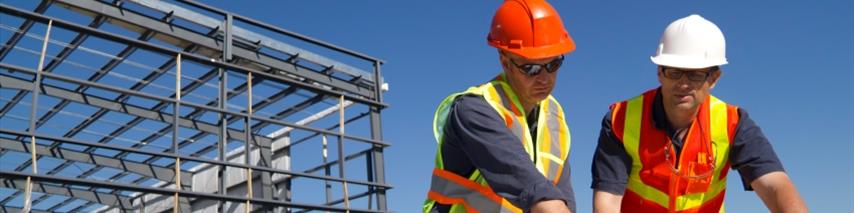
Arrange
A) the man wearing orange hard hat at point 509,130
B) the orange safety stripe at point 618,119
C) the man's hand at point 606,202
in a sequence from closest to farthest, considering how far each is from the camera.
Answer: the man wearing orange hard hat at point 509,130 → the man's hand at point 606,202 → the orange safety stripe at point 618,119

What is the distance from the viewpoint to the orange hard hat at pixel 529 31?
3.11 metres

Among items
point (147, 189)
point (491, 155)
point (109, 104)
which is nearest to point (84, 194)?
point (109, 104)

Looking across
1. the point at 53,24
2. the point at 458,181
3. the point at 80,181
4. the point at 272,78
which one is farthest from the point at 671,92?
the point at 272,78

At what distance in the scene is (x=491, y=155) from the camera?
2.85 m

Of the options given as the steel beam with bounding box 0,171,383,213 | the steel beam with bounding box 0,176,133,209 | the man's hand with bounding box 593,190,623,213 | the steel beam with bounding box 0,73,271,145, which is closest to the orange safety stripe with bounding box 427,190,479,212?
the man's hand with bounding box 593,190,623,213

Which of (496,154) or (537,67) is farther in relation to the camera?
(537,67)

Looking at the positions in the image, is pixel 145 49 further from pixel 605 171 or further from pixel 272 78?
pixel 605 171

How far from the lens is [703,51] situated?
351 cm

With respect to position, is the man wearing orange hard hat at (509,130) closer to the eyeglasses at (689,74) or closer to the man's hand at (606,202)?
the man's hand at (606,202)

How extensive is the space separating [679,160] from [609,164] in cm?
28

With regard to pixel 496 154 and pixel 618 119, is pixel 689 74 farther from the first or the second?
pixel 496 154

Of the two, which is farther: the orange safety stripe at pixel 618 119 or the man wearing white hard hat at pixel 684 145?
the orange safety stripe at pixel 618 119

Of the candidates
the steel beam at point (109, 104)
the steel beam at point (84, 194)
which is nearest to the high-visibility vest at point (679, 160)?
the steel beam at point (109, 104)

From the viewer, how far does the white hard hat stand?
11.4 ft
